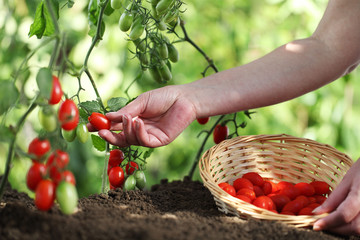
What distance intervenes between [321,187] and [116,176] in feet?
2.14

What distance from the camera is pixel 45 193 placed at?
89 cm

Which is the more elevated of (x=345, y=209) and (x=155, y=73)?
(x=155, y=73)

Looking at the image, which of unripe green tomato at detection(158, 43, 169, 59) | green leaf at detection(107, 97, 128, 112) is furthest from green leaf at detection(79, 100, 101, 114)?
unripe green tomato at detection(158, 43, 169, 59)

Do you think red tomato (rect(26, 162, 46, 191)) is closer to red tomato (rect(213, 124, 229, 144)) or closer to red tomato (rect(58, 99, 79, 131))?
red tomato (rect(58, 99, 79, 131))

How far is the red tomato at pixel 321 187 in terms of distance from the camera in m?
1.43

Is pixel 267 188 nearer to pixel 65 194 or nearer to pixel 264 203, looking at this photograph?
pixel 264 203

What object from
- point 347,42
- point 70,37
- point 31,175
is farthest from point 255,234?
point 70,37

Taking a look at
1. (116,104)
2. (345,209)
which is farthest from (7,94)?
(345,209)

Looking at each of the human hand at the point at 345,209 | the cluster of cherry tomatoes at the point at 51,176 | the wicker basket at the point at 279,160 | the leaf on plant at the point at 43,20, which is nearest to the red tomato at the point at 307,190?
the wicker basket at the point at 279,160

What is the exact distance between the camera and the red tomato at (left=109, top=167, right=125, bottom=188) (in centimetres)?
131

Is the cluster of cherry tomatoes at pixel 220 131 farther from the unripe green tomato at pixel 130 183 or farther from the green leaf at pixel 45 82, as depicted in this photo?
the green leaf at pixel 45 82

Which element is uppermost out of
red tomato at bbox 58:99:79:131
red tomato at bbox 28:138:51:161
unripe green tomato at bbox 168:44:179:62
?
unripe green tomato at bbox 168:44:179:62

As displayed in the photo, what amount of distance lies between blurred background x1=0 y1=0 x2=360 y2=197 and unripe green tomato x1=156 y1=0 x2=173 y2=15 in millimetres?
1120

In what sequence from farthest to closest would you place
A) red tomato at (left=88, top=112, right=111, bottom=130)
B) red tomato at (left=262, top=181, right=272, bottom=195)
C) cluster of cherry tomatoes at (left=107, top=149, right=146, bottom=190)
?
red tomato at (left=262, top=181, right=272, bottom=195) → cluster of cherry tomatoes at (left=107, top=149, right=146, bottom=190) → red tomato at (left=88, top=112, right=111, bottom=130)
